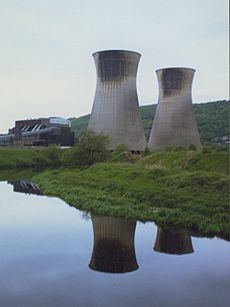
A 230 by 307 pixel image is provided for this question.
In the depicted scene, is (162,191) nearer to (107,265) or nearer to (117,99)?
(107,265)

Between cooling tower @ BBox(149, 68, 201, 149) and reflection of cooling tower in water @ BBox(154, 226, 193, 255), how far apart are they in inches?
705

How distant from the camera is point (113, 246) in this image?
631 centimetres

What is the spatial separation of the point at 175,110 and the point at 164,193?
16.3 m

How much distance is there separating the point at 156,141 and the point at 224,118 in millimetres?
19895

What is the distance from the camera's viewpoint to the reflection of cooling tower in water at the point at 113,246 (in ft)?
17.5

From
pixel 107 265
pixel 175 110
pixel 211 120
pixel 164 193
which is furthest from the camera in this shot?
pixel 211 120

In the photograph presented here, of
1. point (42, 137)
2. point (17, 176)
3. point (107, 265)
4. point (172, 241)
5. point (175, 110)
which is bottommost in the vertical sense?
point (17, 176)

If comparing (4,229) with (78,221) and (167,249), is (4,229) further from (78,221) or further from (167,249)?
(167,249)

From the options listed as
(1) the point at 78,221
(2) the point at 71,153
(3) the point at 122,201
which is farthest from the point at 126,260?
(2) the point at 71,153

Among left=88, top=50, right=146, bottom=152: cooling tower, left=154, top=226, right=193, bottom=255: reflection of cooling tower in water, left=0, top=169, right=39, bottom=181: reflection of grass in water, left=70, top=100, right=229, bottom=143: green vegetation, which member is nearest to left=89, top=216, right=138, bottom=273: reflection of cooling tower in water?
left=154, top=226, right=193, bottom=255: reflection of cooling tower in water

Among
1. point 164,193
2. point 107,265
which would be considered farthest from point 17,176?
point 107,265

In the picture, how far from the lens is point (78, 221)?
8.36 metres

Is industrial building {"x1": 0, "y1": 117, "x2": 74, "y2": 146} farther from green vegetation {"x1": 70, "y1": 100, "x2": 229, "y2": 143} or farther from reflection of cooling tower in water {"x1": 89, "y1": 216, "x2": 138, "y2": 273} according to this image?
reflection of cooling tower in water {"x1": 89, "y1": 216, "x2": 138, "y2": 273}

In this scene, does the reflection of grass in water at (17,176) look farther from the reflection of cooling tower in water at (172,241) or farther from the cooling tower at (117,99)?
the reflection of cooling tower in water at (172,241)
